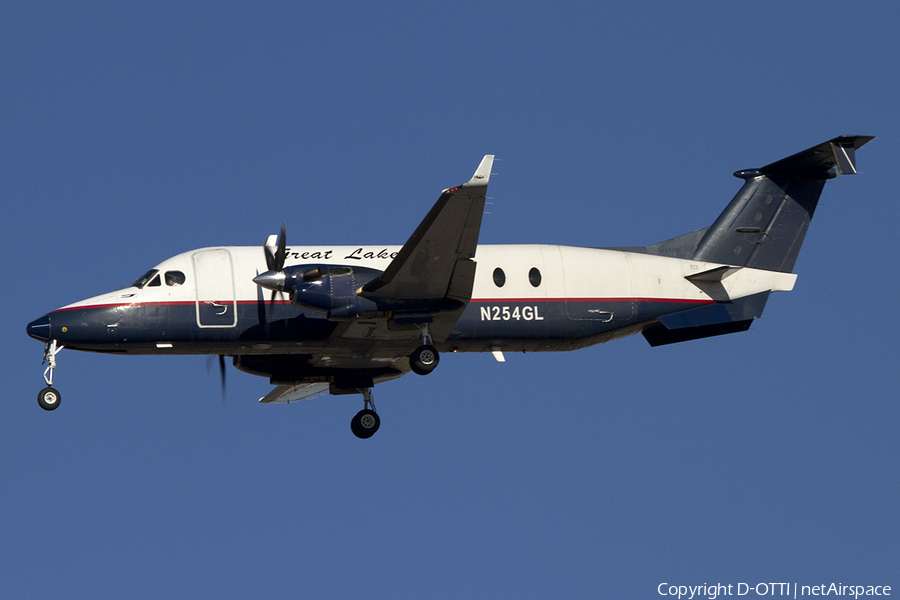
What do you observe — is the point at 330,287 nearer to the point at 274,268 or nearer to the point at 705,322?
the point at 274,268

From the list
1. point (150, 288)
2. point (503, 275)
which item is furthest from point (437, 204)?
point (150, 288)

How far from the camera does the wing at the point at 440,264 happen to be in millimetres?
22734

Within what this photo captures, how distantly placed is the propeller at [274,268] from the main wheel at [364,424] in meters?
5.06

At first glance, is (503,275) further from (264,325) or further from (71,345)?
(71,345)

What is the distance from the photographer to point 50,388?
2544cm

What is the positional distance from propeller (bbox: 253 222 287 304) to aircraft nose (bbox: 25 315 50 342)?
5.02 m

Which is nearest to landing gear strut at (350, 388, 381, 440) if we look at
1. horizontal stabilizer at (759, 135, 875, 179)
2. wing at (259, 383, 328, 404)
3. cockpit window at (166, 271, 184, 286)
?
wing at (259, 383, 328, 404)

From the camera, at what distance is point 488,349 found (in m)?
27.4

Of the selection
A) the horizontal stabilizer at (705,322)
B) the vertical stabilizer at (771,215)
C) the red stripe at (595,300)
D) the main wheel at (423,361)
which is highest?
the vertical stabilizer at (771,215)

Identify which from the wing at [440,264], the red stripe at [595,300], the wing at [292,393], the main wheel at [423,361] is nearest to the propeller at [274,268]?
the wing at [440,264]

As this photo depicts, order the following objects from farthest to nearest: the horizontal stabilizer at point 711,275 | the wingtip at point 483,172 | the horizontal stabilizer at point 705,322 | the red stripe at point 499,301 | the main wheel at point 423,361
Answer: the horizontal stabilizer at point 711,275, the horizontal stabilizer at point 705,322, the red stripe at point 499,301, the main wheel at point 423,361, the wingtip at point 483,172

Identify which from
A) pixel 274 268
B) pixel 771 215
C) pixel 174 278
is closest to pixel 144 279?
pixel 174 278

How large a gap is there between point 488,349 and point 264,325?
17.9 feet

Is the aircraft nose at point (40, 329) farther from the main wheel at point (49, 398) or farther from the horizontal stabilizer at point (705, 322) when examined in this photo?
the horizontal stabilizer at point (705, 322)
